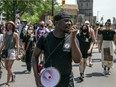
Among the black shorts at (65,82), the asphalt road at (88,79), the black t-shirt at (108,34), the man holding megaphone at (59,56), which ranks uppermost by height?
the man holding megaphone at (59,56)

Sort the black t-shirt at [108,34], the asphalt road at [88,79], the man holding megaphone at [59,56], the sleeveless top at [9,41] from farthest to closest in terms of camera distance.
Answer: the black t-shirt at [108,34] → the asphalt road at [88,79] → the sleeveless top at [9,41] → the man holding megaphone at [59,56]

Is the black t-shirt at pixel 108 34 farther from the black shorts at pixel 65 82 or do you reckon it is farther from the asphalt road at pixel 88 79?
the black shorts at pixel 65 82

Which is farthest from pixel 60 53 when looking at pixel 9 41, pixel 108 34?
pixel 108 34

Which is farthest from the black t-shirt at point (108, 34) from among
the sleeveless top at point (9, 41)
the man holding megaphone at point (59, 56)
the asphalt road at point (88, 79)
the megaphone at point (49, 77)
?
the megaphone at point (49, 77)

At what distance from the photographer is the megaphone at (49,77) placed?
490cm

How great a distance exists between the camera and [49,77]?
4.92 meters

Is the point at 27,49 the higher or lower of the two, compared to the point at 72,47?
lower

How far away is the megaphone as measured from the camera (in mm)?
4898

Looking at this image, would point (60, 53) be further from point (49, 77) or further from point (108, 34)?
point (108, 34)

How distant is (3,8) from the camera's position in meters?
62.5

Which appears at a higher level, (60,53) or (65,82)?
(60,53)

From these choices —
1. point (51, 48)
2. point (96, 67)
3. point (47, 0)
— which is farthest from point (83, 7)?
point (51, 48)

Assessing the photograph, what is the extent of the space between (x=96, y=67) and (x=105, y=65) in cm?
210

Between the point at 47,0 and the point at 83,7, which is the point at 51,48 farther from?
the point at 83,7
